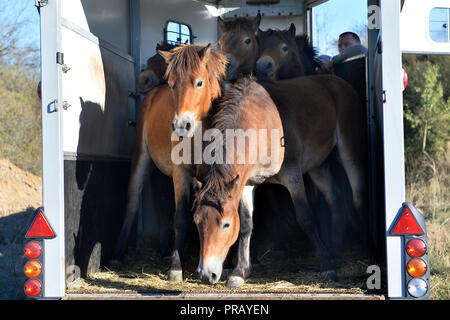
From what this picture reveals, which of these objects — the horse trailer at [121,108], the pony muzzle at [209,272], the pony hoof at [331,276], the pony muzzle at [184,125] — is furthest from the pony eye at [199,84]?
the pony hoof at [331,276]

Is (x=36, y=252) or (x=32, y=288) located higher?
(x=36, y=252)

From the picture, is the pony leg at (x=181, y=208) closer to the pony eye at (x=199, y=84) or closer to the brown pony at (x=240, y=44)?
the pony eye at (x=199, y=84)

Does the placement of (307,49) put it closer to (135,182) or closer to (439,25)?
(439,25)

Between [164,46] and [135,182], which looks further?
[164,46]

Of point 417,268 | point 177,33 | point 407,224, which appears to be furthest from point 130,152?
point 417,268

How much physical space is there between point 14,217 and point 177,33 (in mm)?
5754

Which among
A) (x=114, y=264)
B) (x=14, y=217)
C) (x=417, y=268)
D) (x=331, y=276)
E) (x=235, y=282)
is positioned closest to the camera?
(x=417, y=268)

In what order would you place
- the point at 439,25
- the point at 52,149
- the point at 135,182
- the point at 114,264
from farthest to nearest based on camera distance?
the point at 135,182 → the point at 114,264 → the point at 439,25 → the point at 52,149

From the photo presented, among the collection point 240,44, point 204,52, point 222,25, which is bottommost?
point 204,52

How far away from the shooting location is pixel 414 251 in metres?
2.73

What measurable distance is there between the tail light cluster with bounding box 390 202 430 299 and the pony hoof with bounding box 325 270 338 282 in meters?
1.00

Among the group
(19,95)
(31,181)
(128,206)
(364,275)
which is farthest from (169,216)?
(19,95)

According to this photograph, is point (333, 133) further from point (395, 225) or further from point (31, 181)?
point (31, 181)

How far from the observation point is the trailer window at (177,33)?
5441 millimetres
